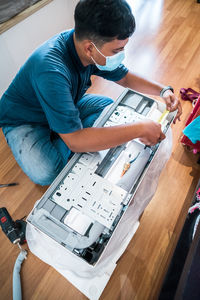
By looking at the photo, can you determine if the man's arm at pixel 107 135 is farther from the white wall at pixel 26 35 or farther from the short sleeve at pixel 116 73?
the white wall at pixel 26 35

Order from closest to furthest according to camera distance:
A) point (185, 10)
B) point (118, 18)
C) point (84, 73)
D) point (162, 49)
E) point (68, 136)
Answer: point (118, 18)
point (68, 136)
point (84, 73)
point (162, 49)
point (185, 10)

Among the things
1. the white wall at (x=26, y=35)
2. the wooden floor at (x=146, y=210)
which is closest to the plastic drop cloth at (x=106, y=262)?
the wooden floor at (x=146, y=210)

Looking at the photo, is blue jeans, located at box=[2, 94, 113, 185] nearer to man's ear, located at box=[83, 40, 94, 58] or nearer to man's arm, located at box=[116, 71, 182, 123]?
man's arm, located at box=[116, 71, 182, 123]

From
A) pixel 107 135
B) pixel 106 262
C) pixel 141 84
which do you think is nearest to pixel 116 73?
pixel 141 84

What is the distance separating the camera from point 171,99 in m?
0.86

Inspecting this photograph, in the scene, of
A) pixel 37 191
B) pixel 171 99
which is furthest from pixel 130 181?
pixel 37 191

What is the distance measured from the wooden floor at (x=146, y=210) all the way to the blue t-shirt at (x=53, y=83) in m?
0.55

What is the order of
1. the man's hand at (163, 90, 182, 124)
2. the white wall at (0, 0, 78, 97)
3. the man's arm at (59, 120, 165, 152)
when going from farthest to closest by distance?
the white wall at (0, 0, 78, 97), the man's hand at (163, 90, 182, 124), the man's arm at (59, 120, 165, 152)

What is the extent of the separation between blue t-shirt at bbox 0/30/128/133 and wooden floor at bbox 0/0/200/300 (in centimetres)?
55

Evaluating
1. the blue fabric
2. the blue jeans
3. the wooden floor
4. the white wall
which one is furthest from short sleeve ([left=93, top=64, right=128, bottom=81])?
the white wall

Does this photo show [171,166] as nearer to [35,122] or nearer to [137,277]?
[137,277]

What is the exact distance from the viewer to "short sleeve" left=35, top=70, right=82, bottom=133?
627 millimetres

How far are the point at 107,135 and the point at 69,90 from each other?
0.19 metres

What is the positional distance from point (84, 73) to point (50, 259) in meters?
0.83
